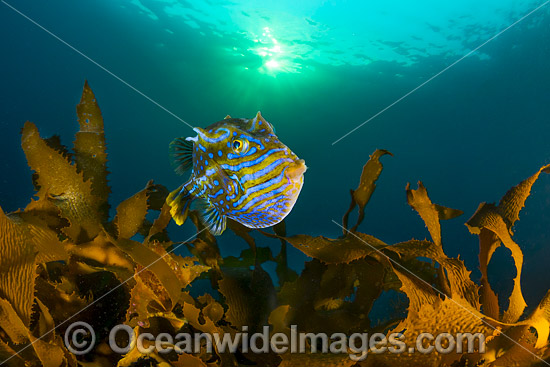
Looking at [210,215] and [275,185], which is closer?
[275,185]

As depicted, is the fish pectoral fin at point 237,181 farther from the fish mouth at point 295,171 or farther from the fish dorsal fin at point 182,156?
the fish dorsal fin at point 182,156

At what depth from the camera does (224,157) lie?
0.97 metres

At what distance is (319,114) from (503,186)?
66.9ft

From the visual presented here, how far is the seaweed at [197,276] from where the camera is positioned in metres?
1.02

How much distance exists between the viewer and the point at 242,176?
91 cm

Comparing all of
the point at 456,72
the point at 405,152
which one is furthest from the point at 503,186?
the point at 456,72

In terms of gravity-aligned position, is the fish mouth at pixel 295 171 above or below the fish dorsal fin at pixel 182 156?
above

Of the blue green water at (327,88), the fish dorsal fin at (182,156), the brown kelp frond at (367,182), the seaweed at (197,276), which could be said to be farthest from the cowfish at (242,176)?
the blue green water at (327,88)

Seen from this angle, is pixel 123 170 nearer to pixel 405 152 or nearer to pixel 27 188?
pixel 27 188

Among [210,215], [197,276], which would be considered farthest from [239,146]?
[197,276]

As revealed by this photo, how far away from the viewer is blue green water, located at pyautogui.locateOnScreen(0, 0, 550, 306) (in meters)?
16.5

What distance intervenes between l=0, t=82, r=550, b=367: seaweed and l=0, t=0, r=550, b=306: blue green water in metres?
6.24

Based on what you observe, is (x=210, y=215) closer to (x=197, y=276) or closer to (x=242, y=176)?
(x=242, y=176)

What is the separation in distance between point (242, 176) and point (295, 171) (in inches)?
7.2
